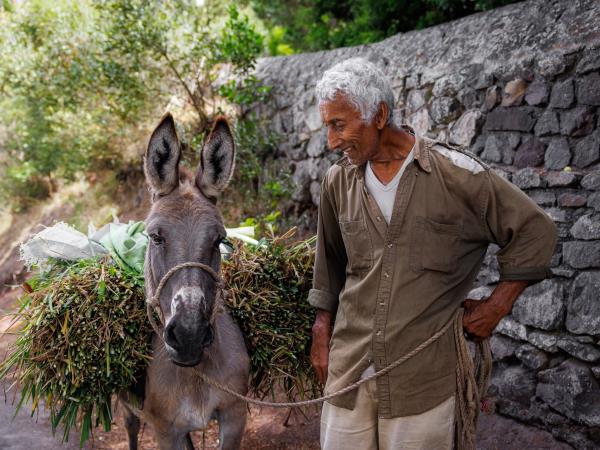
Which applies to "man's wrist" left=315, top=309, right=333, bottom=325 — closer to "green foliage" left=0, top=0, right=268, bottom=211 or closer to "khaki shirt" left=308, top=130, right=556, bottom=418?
"khaki shirt" left=308, top=130, right=556, bottom=418

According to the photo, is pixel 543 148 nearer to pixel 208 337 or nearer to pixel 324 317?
pixel 324 317

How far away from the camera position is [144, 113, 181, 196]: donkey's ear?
2570mm

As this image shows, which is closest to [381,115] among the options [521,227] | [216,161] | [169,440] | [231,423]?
[521,227]

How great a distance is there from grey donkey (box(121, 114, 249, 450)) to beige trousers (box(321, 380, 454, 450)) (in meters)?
0.62

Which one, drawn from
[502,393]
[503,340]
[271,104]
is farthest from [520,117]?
[271,104]

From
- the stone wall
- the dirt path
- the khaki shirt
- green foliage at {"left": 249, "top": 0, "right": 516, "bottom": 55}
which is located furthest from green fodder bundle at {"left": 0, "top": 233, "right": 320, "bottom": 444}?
green foliage at {"left": 249, "top": 0, "right": 516, "bottom": 55}

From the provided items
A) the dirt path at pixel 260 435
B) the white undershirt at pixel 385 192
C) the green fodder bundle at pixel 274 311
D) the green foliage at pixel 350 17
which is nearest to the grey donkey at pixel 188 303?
the green fodder bundle at pixel 274 311

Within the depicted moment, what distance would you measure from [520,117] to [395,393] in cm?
279

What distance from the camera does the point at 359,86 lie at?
2203 millimetres

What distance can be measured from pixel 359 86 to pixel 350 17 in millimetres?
8223

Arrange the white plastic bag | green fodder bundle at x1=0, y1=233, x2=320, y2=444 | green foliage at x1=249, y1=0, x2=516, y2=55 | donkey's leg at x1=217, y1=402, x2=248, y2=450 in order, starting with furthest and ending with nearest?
green foliage at x1=249, y1=0, x2=516, y2=55, the white plastic bag, donkey's leg at x1=217, y1=402, x2=248, y2=450, green fodder bundle at x1=0, y1=233, x2=320, y2=444

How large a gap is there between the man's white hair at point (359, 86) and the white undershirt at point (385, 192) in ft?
0.83

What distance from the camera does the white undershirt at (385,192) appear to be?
2320mm

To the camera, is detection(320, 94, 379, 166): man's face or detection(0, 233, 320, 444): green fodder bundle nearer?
detection(320, 94, 379, 166): man's face
